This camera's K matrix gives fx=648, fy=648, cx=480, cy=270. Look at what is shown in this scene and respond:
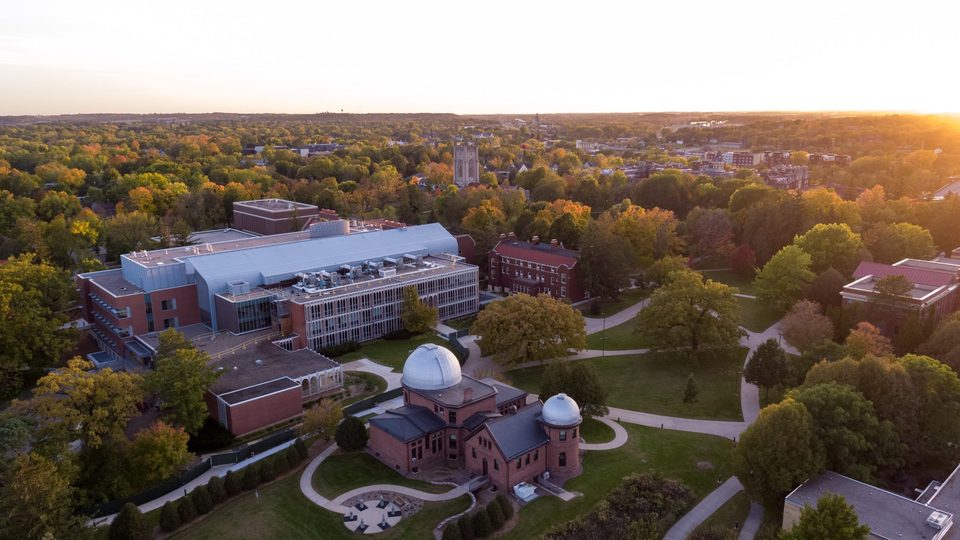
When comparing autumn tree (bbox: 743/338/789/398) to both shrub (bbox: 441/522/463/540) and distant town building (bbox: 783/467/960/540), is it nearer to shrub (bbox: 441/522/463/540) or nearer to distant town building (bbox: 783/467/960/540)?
distant town building (bbox: 783/467/960/540)

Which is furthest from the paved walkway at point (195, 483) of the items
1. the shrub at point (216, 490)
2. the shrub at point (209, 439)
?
the shrub at point (209, 439)

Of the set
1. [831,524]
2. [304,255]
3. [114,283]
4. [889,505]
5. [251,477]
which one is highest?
[304,255]

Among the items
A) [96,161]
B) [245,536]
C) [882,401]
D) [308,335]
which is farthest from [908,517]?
[96,161]

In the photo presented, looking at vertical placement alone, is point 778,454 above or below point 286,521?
above

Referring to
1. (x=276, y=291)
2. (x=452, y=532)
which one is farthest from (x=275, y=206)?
(x=452, y=532)

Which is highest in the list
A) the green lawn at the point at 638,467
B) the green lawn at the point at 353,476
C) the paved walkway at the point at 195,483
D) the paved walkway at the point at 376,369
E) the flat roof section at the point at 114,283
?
the flat roof section at the point at 114,283

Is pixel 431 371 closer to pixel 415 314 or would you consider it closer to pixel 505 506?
Result: pixel 505 506

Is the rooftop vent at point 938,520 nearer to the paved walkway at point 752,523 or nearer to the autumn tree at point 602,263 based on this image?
the paved walkway at point 752,523
